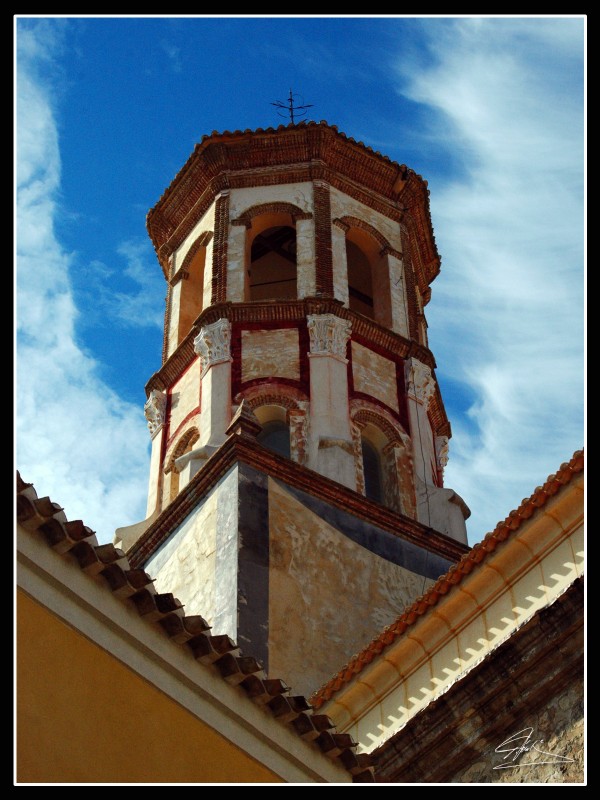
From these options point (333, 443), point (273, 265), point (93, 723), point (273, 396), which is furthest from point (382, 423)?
point (93, 723)

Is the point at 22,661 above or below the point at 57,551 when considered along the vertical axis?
below

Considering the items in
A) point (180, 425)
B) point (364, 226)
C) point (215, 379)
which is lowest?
point (180, 425)

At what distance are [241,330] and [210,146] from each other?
3.43m

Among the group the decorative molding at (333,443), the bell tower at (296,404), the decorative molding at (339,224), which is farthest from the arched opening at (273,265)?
the decorative molding at (333,443)

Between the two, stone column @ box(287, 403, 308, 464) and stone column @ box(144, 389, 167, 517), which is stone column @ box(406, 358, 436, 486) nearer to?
stone column @ box(287, 403, 308, 464)

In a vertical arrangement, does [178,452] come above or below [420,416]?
below

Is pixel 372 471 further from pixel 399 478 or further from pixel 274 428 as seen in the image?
pixel 274 428

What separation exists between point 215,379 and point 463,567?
25.1ft

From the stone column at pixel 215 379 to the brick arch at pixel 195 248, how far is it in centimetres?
220

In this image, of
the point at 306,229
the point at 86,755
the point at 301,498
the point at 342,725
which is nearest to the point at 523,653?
the point at 342,725

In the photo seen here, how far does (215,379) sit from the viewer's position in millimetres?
17562

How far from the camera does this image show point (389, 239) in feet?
66.7

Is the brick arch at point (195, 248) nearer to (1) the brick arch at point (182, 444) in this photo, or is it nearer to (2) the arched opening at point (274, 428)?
(1) the brick arch at point (182, 444)

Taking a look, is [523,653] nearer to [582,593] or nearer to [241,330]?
[582,593]
